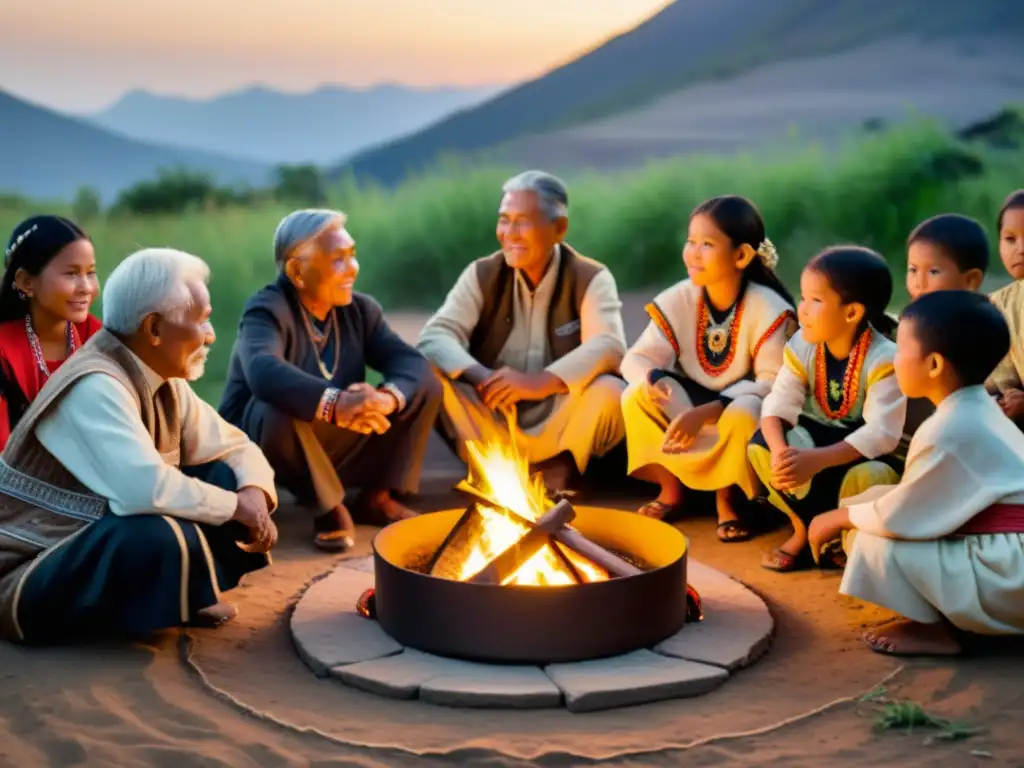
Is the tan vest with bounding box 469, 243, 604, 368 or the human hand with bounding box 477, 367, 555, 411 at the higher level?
the tan vest with bounding box 469, 243, 604, 368

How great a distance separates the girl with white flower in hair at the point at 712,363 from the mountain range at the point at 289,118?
437cm

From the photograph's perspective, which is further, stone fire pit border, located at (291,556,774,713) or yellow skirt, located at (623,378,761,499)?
yellow skirt, located at (623,378,761,499)

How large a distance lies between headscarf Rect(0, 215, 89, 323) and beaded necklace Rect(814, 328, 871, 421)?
3276 mm

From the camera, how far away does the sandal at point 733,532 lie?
5.46 metres

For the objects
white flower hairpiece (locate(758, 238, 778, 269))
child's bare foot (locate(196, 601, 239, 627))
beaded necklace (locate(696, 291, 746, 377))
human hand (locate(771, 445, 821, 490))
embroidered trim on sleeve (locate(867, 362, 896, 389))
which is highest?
white flower hairpiece (locate(758, 238, 778, 269))

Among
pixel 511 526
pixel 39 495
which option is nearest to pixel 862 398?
pixel 511 526

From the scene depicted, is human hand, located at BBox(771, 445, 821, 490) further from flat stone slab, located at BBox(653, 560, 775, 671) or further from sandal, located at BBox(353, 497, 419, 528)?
sandal, located at BBox(353, 497, 419, 528)

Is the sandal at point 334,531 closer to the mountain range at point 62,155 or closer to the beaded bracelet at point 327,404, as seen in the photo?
the beaded bracelet at point 327,404

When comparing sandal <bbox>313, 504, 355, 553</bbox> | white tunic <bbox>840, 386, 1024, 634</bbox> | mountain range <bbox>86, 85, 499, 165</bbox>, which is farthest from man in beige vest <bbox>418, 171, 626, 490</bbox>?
mountain range <bbox>86, 85, 499, 165</bbox>

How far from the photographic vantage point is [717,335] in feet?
18.4

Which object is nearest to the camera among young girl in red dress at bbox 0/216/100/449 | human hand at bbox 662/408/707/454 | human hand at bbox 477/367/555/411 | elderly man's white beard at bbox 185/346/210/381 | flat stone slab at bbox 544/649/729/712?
flat stone slab at bbox 544/649/729/712

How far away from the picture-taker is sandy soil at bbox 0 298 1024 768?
3.30 metres

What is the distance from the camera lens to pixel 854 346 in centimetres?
493

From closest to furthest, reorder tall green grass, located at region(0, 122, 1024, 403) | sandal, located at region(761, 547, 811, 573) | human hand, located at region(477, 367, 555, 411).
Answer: sandal, located at region(761, 547, 811, 573) < human hand, located at region(477, 367, 555, 411) < tall green grass, located at region(0, 122, 1024, 403)
